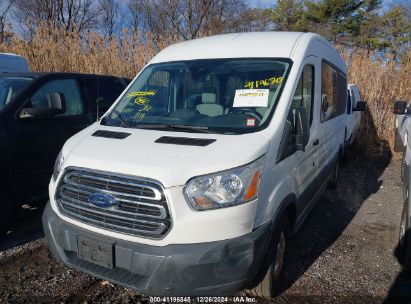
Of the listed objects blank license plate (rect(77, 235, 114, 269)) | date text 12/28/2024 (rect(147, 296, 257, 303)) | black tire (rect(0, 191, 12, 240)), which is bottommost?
date text 12/28/2024 (rect(147, 296, 257, 303))

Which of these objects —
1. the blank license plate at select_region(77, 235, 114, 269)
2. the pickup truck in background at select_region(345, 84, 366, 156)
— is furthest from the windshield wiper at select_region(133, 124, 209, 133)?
the pickup truck in background at select_region(345, 84, 366, 156)

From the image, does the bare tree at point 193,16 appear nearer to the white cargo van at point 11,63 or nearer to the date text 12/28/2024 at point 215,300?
→ the white cargo van at point 11,63

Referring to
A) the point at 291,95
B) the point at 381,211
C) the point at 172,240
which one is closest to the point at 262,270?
the point at 172,240

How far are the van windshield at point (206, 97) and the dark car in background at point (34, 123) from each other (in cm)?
131

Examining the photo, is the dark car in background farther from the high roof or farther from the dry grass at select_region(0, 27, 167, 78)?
the dry grass at select_region(0, 27, 167, 78)

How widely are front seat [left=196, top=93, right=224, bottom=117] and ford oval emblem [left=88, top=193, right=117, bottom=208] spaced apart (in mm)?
1142

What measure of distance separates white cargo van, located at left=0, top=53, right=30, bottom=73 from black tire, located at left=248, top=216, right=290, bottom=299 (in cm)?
714

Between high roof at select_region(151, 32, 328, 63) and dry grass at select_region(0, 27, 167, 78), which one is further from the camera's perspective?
dry grass at select_region(0, 27, 167, 78)

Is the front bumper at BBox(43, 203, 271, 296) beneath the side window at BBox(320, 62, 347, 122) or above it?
beneath

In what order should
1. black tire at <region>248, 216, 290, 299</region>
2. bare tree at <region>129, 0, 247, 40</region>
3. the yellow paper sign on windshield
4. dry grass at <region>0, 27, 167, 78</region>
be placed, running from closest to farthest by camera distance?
black tire at <region>248, 216, 290, 299</region>, the yellow paper sign on windshield, dry grass at <region>0, 27, 167, 78</region>, bare tree at <region>129, 0, 247, 40</region>

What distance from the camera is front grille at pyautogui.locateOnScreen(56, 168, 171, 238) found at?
7.86 ft

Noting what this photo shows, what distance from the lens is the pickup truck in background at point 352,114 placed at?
693 centimetres

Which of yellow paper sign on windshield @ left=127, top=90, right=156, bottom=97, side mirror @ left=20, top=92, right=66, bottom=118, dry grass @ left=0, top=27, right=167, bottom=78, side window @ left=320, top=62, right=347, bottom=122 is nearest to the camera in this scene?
yellow paper sign on windshield @ left=127, top=90, right=156, bottom=97

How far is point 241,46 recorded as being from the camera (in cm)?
352
